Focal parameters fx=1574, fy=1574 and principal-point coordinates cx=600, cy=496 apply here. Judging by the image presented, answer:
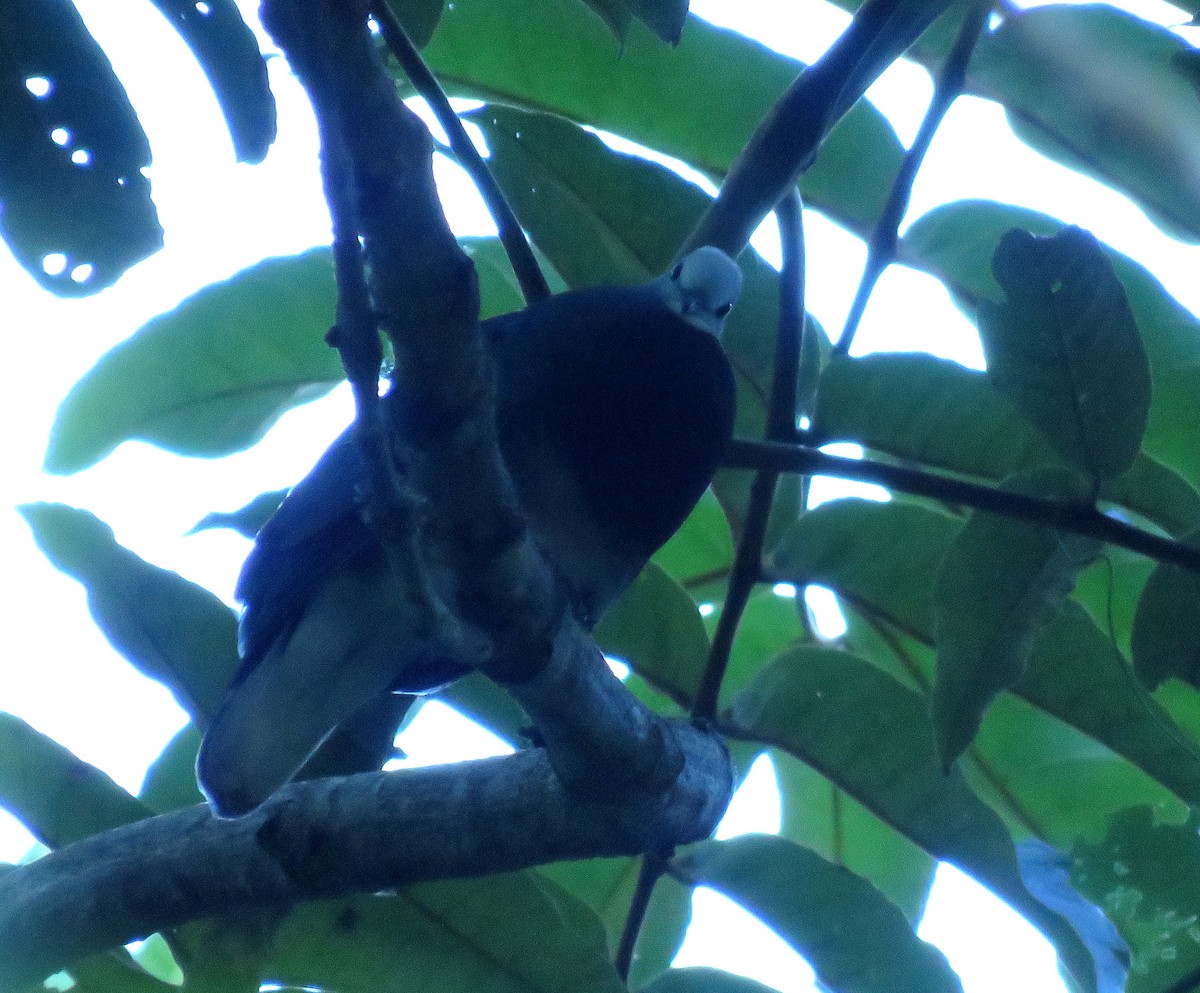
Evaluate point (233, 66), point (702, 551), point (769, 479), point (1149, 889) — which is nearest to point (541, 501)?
point (769, 479)

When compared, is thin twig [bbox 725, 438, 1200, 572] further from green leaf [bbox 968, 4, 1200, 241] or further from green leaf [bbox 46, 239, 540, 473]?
green leaf [bbox 46, 239, 540, 473]

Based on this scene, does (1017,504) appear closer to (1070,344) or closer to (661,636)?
(1070,344)

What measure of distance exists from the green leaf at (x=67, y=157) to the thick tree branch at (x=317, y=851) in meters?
0.48

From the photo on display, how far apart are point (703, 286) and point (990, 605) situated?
0.48m

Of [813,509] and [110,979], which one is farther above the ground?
[813,509]

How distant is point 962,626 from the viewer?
1.48m

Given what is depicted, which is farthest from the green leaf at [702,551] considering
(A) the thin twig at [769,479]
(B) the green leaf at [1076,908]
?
(B) the green leaf at [1076,908]

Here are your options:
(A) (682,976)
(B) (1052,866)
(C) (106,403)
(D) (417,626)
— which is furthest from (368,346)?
(C) (106,403)

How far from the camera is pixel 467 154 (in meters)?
1.56

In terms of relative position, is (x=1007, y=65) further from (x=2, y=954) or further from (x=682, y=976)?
(x=2, y=954)

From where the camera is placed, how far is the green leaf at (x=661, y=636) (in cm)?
177

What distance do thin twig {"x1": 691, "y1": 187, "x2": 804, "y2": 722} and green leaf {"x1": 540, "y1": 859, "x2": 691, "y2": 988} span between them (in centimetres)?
31

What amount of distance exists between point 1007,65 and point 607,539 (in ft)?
2.54

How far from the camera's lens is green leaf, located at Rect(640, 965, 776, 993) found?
1.51 m
